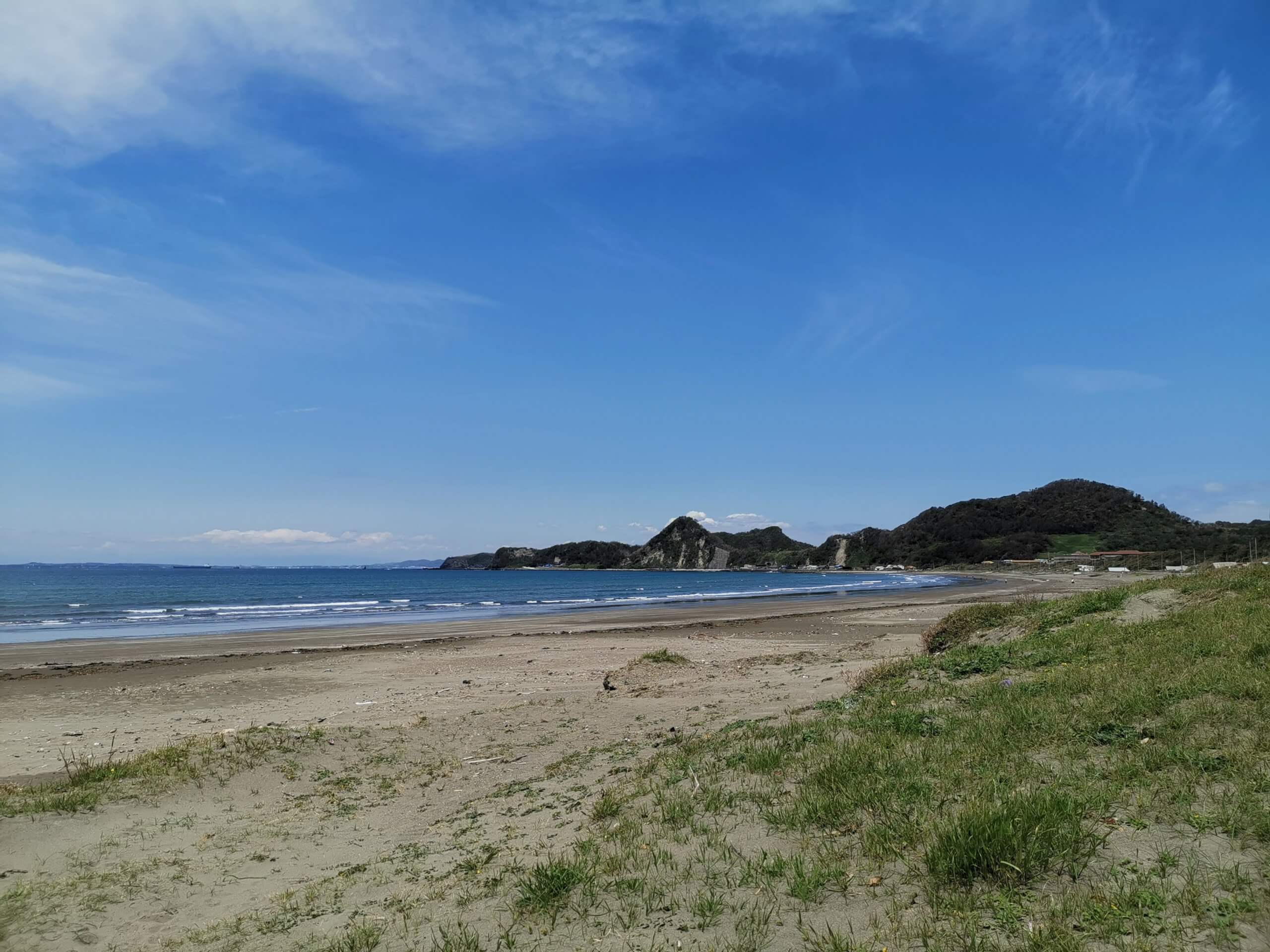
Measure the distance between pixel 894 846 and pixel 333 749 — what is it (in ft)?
30.8

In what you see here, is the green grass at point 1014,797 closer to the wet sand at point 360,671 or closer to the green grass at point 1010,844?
the green grass at point 1010,844

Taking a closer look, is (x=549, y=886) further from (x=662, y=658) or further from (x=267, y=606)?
(x=267, y=606)

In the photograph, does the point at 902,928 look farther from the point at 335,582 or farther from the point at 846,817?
the point at 335,582

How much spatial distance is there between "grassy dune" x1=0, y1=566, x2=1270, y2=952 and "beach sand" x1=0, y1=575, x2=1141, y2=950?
0.19 m

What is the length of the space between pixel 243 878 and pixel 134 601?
75.8 meters

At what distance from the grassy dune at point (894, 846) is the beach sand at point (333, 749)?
7.5 inches

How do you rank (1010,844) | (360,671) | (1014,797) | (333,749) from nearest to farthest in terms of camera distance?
1. (1010,844)
2. (1014,797)
3. (333,749)
4. (360,671)

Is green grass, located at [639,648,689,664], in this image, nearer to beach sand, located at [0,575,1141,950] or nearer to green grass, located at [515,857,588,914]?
beach sand, located at [0,575,1141,950]

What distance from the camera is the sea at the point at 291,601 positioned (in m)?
46.2

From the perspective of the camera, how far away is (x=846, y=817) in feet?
20.0

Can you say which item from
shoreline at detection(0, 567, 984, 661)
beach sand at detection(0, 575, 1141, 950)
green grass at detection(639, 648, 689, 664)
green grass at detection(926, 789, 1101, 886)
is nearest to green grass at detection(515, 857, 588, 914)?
beach sand at detection(0, 575, 1141, 950)

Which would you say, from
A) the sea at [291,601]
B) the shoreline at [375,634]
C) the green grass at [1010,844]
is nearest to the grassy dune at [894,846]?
the green grass at [1010,844]

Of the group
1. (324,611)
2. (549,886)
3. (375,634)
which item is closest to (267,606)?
(324,611)

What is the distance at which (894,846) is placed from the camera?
5414 mm
